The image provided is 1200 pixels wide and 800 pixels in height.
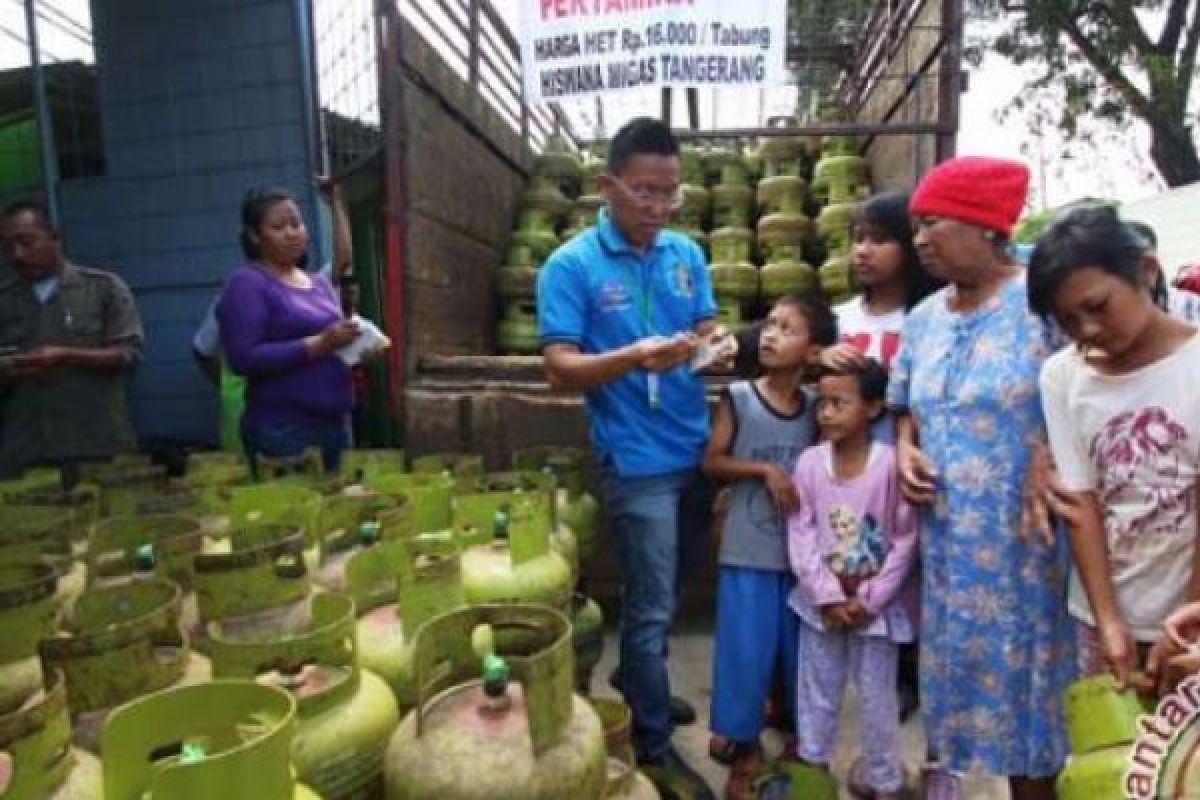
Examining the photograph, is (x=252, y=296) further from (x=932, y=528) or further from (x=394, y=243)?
(x=932, y=528)

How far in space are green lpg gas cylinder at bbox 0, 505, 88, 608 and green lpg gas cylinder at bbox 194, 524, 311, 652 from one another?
1.19 feet

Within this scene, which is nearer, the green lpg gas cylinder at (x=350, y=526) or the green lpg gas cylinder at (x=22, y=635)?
the green lpg gas cylinder at (x=22, y=635)

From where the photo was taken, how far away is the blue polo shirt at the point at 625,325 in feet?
7.56

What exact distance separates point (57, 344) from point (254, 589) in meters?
2.15

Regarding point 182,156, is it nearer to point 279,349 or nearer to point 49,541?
point 279,349


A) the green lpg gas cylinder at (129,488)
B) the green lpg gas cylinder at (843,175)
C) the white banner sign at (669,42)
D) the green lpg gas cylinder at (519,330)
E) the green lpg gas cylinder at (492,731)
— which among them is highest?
the white banner sign at (669,42)

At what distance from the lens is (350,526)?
1.92m

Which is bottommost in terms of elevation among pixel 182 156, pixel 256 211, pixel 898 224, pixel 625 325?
pixel 625 325

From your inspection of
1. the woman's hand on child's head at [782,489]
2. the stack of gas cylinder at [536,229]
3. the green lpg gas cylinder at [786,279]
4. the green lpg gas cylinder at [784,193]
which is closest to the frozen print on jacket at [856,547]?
the woman's hand on child's head at [782,489]

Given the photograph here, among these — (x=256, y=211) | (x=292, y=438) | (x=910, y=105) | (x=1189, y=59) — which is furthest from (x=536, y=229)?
(x=1189, y=59)

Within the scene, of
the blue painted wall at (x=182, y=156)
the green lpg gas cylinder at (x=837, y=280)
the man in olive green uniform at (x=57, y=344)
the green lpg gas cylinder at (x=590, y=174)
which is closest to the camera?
the man in olive green uniform at (x=57, y=344)

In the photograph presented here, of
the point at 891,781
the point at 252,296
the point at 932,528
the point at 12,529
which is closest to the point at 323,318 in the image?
the point at 252,296

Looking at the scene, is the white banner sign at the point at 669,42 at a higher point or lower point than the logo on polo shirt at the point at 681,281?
higher

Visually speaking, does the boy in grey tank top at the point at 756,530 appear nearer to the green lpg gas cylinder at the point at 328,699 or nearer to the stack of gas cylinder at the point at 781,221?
the green lpg gas cylinder at the point at 328,699
